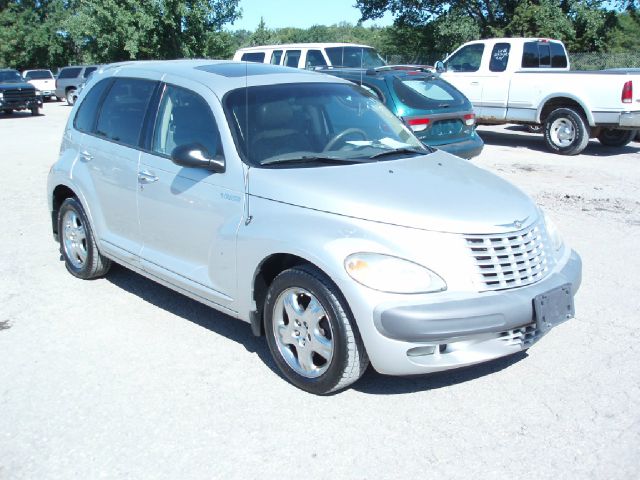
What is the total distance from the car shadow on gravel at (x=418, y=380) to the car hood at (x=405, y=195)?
3.13 feet

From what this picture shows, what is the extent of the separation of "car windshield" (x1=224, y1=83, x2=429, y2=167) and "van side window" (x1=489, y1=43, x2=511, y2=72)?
10021mm

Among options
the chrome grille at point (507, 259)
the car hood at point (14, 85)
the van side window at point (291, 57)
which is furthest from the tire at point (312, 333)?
the car hood at point (14, 85)

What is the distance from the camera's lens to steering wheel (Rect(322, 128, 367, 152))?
15.3 ft

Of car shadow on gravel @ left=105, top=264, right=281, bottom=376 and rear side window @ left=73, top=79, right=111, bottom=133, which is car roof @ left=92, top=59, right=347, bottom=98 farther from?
car shadow on gravel @ left=105, top=264, right=281, bottom=376

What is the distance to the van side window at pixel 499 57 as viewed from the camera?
1447 cm

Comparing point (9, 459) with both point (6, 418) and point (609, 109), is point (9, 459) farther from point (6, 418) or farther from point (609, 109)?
point (609, 109)

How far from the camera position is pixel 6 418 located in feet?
12.5

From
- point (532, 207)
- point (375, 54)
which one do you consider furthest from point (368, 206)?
point (375, 54)

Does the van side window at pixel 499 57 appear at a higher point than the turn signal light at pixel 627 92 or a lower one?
higher

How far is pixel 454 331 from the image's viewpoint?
360 centimetres

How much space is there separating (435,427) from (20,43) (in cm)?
4885

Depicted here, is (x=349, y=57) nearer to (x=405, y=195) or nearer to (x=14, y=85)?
(x=405, y=195)

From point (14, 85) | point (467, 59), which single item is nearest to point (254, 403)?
point (467, 59)

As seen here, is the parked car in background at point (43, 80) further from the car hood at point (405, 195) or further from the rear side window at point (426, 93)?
the car hood at point (405, 195)
